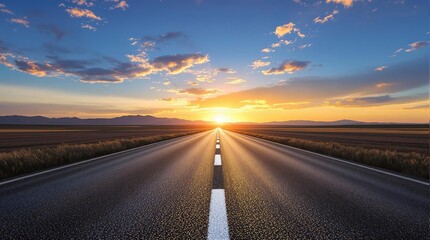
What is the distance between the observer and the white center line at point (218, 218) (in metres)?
2.88

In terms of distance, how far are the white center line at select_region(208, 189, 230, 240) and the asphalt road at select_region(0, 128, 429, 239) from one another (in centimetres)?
7

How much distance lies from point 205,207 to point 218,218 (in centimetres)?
59

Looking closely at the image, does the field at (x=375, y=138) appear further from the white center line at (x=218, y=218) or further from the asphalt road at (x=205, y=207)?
the white center line at (x=218, y=218)

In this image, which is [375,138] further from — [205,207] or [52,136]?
[52,136]

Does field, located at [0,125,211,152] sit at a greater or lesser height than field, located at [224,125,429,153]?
lesser

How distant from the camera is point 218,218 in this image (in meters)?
3.41

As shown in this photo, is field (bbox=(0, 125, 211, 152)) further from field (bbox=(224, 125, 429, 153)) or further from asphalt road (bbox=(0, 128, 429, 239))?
field (bbox=(224, 125, 429, 153))

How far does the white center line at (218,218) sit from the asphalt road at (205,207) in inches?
2.9

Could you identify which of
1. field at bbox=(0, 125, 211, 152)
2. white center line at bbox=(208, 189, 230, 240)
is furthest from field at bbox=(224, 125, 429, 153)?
field at bbox=(0, 125, 211, 152)

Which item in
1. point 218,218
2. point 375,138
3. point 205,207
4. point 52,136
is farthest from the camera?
point 52,136

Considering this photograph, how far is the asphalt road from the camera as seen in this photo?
3.04m

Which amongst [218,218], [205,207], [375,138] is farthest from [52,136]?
[375,138]

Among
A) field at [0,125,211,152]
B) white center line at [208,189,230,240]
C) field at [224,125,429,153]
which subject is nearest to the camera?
white center line at [208,189,230,240]

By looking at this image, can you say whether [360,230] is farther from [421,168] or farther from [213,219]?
[421,168]
